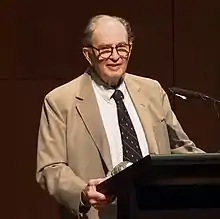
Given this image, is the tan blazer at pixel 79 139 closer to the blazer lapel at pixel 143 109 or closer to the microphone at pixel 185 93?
the blazer lapel at pixel 143 109

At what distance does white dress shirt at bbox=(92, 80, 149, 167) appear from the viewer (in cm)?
266

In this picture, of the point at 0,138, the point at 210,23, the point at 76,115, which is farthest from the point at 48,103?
the point at 210,23

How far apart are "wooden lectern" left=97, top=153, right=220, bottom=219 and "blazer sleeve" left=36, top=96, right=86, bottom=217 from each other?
49 centimetres

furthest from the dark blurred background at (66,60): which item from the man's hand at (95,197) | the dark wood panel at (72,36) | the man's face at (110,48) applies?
the man's hand at (95,197)

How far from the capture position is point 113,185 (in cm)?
210

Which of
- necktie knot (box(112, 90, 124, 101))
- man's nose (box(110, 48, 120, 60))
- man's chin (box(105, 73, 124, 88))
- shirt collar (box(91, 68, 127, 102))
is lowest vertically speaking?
necktie knot (box(112, 90, 124, 101))

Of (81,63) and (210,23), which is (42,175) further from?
(210,23)

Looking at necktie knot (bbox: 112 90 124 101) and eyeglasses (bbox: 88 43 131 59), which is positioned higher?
eyeglasses (bbox: 88 43 131 59)

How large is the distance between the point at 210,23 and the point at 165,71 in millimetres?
384

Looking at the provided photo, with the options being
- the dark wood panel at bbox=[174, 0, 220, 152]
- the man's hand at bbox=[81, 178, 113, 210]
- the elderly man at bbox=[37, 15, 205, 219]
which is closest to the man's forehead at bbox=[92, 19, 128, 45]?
the elderly man at bbox=[37, 15, 205, 219]

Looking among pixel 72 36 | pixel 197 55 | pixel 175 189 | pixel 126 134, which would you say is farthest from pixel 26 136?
pixel 175 189

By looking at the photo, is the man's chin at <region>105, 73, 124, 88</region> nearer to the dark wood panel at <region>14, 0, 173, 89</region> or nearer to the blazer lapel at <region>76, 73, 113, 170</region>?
the blazer lapel at <region>76, 73, 113, 170</region>

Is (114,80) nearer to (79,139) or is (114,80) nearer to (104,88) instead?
(104,88)

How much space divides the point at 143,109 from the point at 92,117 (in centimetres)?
19
